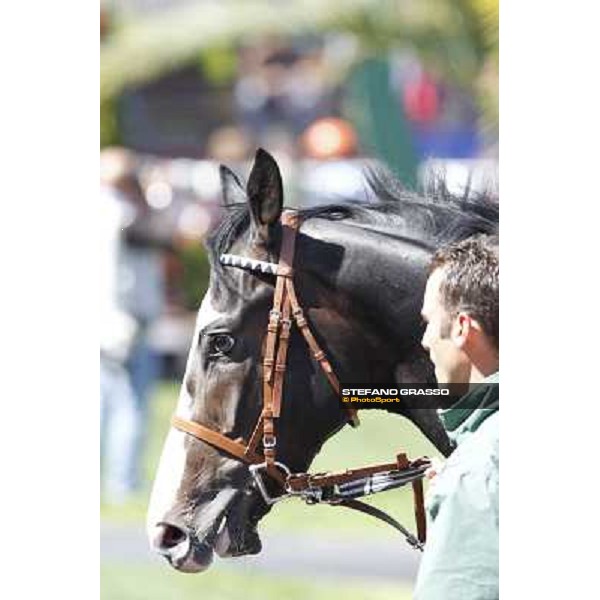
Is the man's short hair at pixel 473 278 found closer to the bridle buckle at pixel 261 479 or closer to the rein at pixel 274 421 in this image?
the rein at pixel 274 421

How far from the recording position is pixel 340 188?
3.88 metres

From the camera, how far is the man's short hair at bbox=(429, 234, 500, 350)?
3.49 metres

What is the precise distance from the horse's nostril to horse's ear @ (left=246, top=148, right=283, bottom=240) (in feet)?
2.13

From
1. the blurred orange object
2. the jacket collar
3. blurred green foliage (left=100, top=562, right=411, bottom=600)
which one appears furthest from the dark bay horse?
blurred green foliage (left=100, top=562, right=411, bottom=600)

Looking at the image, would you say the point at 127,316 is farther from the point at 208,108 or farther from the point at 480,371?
the point at 480,371

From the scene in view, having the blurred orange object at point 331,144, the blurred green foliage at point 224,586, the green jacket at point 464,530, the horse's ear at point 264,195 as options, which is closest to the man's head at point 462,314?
the green jacket at point 464,530

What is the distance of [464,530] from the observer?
319 centimetres

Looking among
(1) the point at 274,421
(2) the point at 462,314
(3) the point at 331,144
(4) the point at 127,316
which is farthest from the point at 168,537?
(4) the point at 127,316

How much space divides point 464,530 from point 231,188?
948mm
